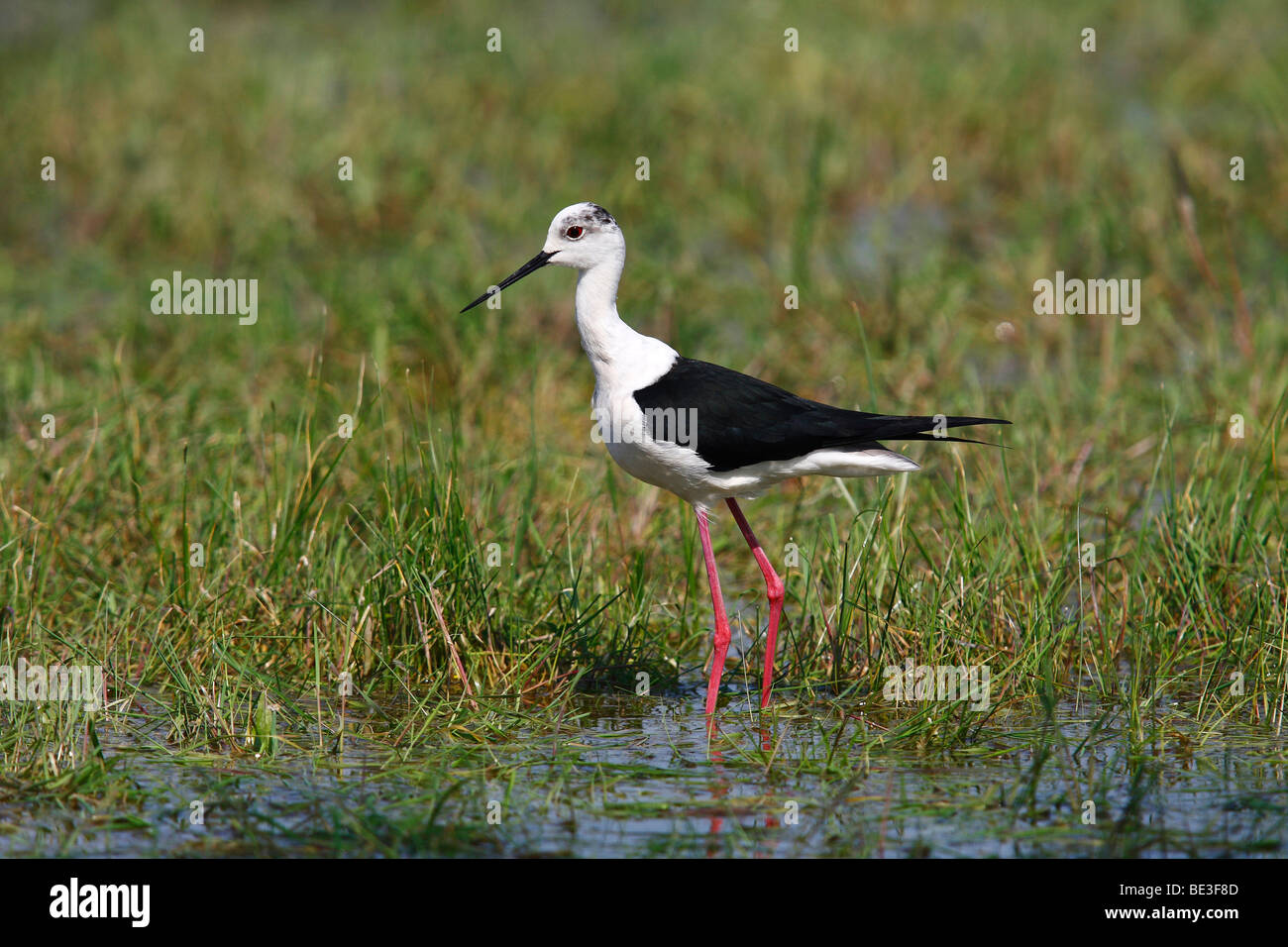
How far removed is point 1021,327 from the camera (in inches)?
345

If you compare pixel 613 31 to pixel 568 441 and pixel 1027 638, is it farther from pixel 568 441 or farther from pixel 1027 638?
pixel 1027 638

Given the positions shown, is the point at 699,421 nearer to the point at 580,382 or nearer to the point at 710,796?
the point at 710,796

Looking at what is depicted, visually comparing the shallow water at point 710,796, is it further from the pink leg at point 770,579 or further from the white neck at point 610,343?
the white neck at point 610,343

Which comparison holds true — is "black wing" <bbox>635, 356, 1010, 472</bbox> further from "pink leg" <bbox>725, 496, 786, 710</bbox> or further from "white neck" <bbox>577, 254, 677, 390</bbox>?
"pink leg" <bbox>725, 496, 786, 710</bbox>

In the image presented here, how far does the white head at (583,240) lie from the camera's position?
565 cm

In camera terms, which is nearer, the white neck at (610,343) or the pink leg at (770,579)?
the white neck at (610,343)

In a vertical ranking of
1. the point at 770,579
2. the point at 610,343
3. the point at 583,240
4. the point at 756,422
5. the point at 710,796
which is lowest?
the point at 710,796

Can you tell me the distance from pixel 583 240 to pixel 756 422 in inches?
34.3

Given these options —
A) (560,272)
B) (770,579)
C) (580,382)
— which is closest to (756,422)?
(770,579)

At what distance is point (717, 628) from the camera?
18.6ft

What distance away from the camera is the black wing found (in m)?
5.35

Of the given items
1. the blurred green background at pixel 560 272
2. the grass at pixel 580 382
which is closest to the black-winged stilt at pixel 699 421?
the grass at pixel 580 382

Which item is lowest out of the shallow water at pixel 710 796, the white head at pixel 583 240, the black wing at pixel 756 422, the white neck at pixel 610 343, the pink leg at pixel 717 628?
the shallow water at pixel 710 796

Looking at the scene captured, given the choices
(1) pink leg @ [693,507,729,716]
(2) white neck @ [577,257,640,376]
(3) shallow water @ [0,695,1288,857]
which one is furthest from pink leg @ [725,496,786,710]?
(2) white neck @ [577,257,640,376]
